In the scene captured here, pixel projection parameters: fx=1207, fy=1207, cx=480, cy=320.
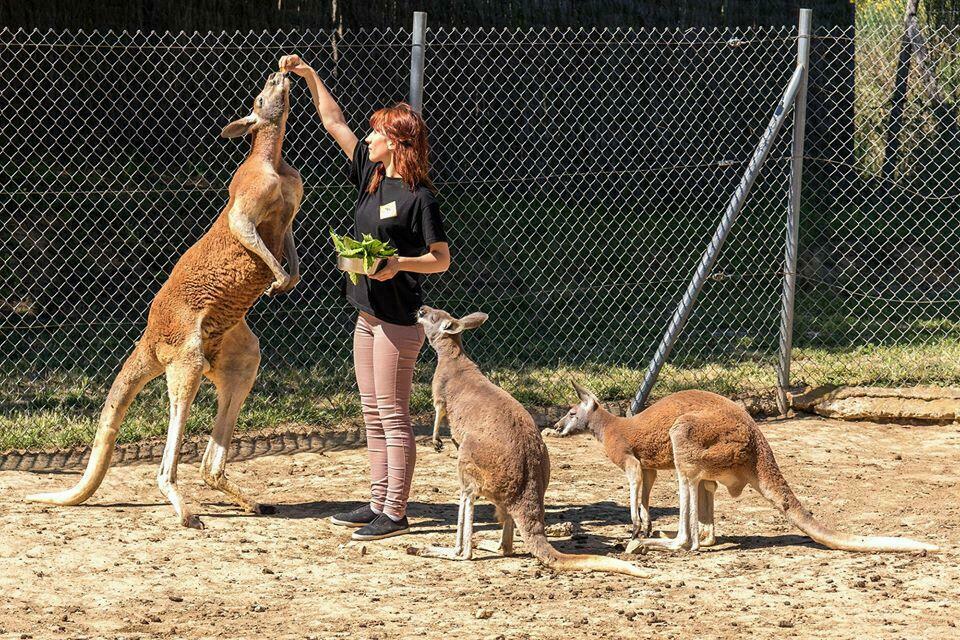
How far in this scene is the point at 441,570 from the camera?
5.50 metres

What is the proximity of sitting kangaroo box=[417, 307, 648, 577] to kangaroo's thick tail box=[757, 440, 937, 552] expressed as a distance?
31.3 inches

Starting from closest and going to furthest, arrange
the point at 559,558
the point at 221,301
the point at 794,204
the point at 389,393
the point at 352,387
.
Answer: the point at 559,558
the point at 389,393
the point at 221,301
the point at 794,204
the point at 352,387

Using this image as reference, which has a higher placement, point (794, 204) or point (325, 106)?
point (325, 106)

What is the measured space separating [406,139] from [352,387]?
3245 millimetres

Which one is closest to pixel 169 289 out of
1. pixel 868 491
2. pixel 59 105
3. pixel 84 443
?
pixel 84 443

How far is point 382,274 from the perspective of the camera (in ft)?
18.7

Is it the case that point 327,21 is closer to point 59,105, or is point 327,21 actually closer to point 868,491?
point 59,105

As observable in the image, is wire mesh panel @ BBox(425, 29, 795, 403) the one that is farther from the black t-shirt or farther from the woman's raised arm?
the woman's raised arm

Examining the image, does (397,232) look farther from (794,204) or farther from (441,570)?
(794,204)

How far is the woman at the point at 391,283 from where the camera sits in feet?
19.0

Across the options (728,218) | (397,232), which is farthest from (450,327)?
(728,218)

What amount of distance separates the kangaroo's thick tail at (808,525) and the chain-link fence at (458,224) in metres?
2.91

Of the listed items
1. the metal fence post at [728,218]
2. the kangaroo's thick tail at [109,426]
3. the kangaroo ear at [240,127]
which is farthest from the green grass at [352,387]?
the kangaroo ear at [240,127]

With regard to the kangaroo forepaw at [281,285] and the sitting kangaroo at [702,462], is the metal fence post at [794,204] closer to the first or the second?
the sitting kangaroo at [702,462]
